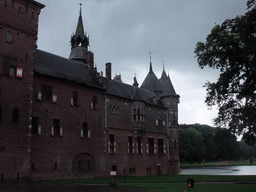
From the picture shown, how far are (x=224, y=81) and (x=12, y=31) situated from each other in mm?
19974

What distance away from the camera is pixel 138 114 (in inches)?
1596

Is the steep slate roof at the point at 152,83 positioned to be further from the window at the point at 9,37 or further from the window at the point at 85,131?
the window at the point at 9,37

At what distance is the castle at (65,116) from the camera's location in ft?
83.7

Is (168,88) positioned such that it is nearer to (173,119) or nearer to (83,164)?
(173,119)

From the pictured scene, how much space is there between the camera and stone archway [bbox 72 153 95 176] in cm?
3120

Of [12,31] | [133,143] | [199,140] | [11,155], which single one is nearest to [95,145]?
[133,143]

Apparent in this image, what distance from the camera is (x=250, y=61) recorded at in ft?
77.6

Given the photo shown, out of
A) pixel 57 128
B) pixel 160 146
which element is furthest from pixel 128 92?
pixel 57 128

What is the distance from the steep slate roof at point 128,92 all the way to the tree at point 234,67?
13.8 meters

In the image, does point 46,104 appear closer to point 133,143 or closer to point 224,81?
point 133,143

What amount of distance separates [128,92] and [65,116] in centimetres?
1298

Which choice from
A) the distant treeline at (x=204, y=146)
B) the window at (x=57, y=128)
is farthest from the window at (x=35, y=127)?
the distant treeline at (x=204, y=146)

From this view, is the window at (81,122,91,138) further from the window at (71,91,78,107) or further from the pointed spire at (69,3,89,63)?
the pointed spire at (69,3,89,63)

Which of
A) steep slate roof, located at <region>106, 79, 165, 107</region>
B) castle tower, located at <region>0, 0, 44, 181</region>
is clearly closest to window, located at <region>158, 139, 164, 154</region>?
steep slate roof, located at <region>106, 79, 165, 107</region>
